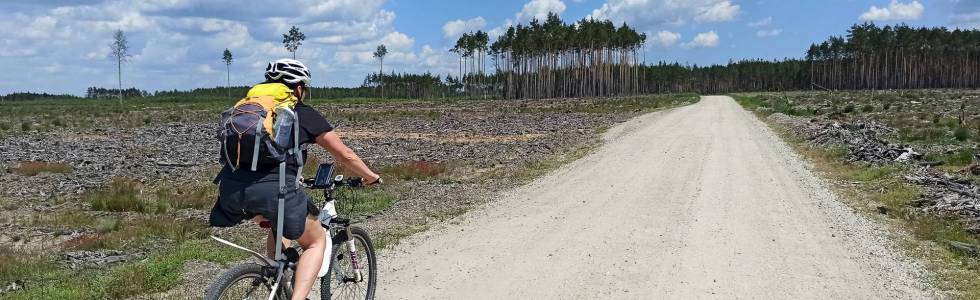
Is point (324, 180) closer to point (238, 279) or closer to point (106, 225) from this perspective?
point (238, 279)

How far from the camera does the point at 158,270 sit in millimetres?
7523

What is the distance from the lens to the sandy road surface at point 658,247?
7023mm

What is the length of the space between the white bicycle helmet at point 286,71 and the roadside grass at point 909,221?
631 cm

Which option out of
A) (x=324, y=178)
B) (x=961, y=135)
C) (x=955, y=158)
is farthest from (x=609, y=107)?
(x=324, y=178)

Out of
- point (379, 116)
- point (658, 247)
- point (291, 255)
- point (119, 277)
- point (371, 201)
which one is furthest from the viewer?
point (379, 116)

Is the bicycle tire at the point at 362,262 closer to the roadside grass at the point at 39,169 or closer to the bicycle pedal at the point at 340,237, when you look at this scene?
the bicycle pedal at the point at 340,237

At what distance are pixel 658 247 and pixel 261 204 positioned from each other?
5.78 m

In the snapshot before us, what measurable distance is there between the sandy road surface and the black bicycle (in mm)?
986

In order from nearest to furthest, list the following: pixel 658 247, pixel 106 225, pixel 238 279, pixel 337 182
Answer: pixel 238 279
pixel 337 182
pixel 658 247
pixel 106 225

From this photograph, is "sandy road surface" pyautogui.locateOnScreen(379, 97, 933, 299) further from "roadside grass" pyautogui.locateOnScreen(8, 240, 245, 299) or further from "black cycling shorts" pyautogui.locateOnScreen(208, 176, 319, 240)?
"black cycling shorts" pyautogui.locateOnScreen(208, 176, 319, 240)

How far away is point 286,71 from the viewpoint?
4.30 metres

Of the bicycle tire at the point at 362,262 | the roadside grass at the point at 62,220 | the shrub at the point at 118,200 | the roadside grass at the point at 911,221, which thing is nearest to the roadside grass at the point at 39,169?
the shrub at the point at 118,200

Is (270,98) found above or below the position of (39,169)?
above

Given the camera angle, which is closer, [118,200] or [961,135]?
[118,200]
